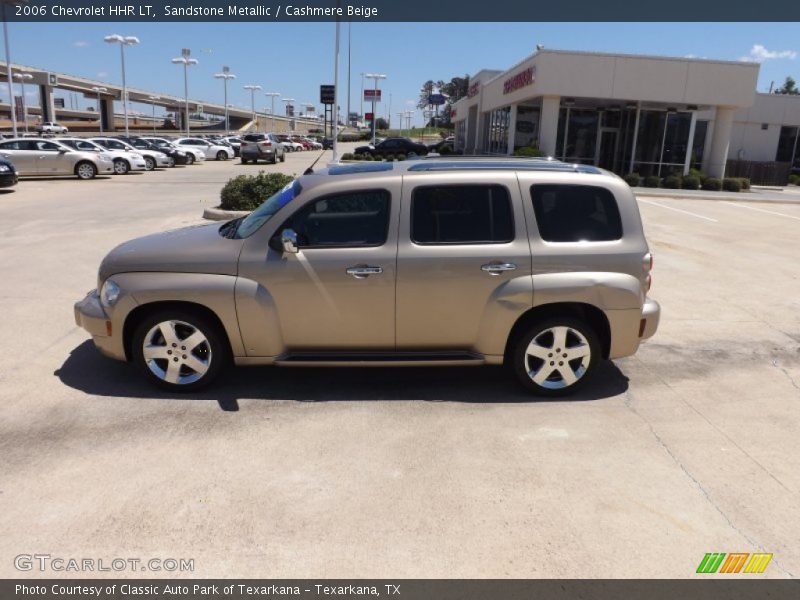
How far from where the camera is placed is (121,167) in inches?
1105

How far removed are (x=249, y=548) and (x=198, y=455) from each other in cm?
108

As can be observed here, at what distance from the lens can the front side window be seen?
485 centimetres

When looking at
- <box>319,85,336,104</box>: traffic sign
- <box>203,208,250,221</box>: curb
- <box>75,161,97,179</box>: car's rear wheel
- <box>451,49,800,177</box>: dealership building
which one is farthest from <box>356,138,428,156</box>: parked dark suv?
<box>203,208,250,221</box>: curb

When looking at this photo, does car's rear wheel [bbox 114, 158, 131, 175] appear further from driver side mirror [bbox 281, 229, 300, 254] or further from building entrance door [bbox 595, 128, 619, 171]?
driver side mirror [bbox 281, 229, 300, 254]

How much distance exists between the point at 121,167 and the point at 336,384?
26.4 metres

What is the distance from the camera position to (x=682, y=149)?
29.3 m

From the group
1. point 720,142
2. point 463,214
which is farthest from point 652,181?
point 463,214

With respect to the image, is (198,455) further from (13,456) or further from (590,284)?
(590,284)

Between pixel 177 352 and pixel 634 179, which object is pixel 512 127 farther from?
pixel 177 352

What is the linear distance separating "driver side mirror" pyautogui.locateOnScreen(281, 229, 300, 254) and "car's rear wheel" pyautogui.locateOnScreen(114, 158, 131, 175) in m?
26.1

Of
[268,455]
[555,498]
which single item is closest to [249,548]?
[268,455]

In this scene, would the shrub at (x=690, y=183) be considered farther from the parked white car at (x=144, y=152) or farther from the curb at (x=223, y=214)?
the parked white car at (x=144, y=152)

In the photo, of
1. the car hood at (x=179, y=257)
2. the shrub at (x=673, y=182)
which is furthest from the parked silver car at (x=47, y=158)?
the shrub at (x=673, y=182)

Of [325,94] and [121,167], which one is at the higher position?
[325,94]
